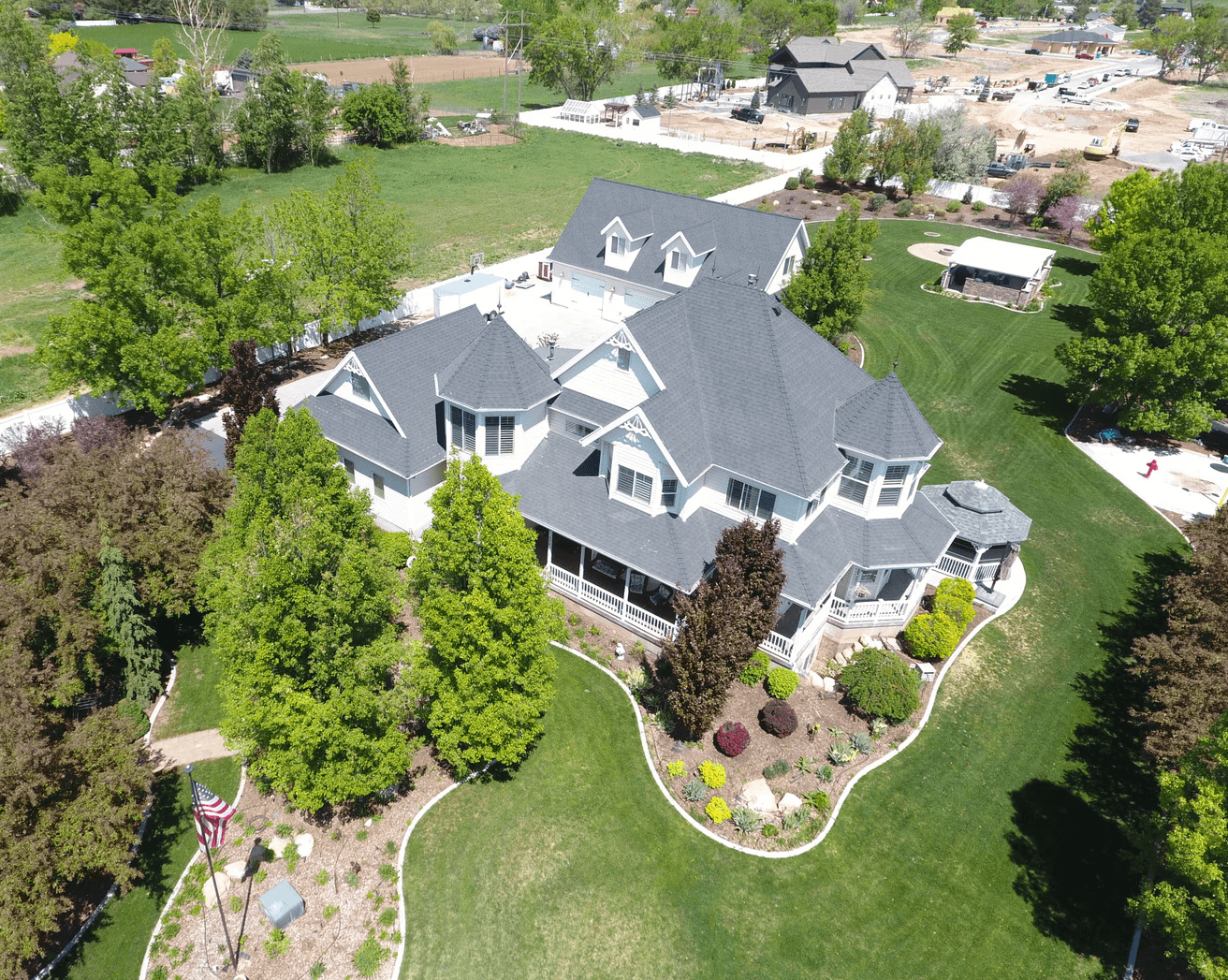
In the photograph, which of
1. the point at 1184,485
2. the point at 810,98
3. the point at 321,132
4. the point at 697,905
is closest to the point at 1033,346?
the point at 1184,485

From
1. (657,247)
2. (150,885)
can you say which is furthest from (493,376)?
(657,247)

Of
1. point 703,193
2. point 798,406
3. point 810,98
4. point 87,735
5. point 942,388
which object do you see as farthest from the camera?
point 810,98

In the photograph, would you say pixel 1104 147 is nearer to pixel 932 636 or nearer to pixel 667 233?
pixel 667 233

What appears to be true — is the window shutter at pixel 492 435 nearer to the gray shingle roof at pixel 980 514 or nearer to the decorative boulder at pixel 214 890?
the decorative boulder at pixel 214 890

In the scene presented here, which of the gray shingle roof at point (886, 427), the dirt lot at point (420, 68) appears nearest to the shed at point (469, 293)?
the gray shingle roof at point (886, 427)

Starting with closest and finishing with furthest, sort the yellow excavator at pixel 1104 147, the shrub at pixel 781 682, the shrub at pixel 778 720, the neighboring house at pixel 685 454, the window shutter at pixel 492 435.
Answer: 1. the shrub at pixel 778 720
2. the shrub at pixel 781 682
3. the neighboring house at pixel 685 454
4. the window shutter at pixel 492 435
5. the yellow excavator at pixel 1104 147

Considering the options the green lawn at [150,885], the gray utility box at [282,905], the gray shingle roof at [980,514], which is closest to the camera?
the green lawn at [150,885]

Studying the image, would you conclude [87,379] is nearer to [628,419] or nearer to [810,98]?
[628,419]
